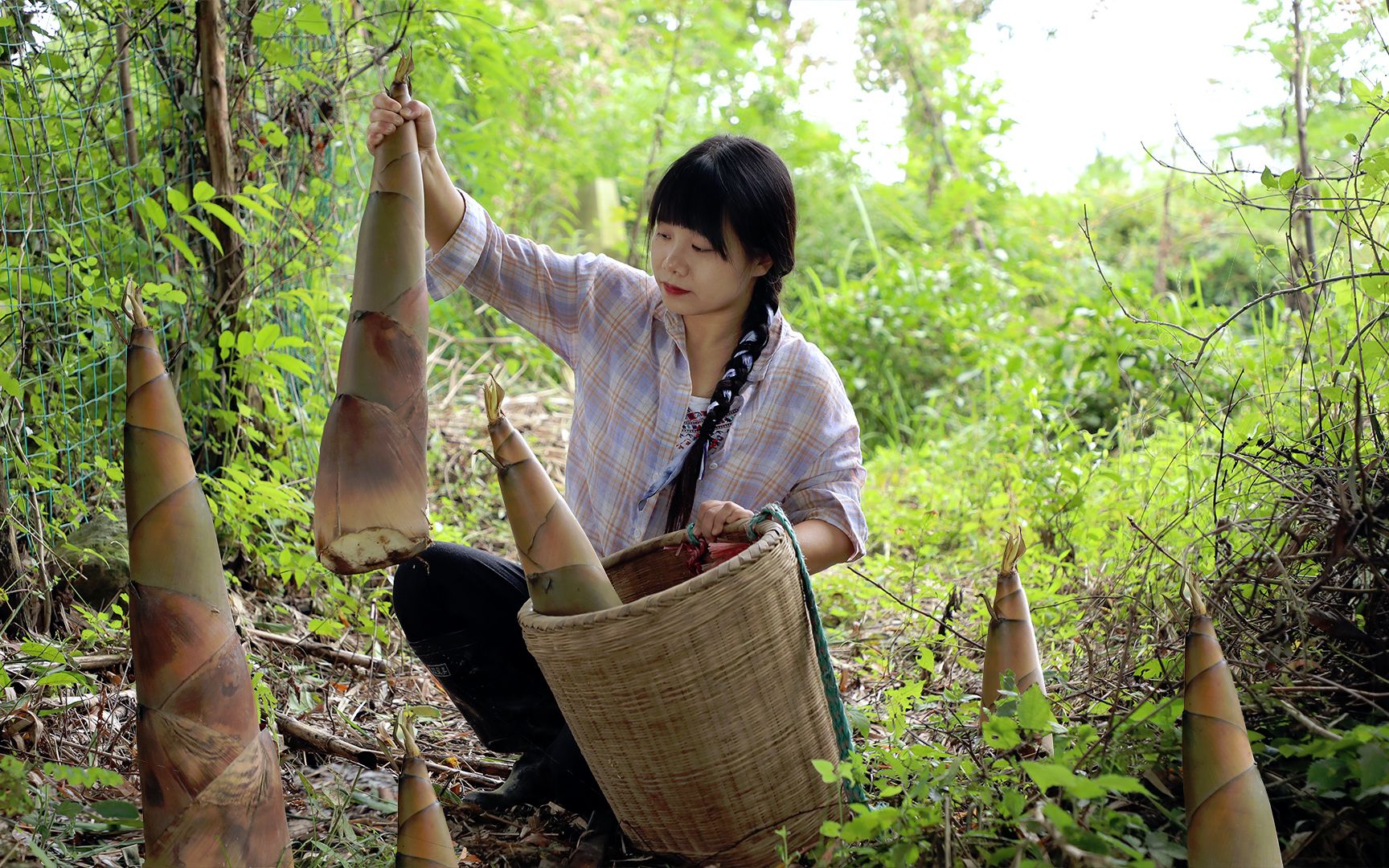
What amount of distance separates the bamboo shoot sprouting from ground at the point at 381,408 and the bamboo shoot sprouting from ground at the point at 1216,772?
1.10 m

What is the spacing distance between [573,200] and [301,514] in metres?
4.95

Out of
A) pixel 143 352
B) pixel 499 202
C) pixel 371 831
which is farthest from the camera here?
pixel 499 202

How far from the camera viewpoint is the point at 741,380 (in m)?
2.32

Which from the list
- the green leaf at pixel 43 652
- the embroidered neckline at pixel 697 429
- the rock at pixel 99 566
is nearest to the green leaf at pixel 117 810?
the green leaf at pixel 43 652

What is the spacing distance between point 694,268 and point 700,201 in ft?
0.45

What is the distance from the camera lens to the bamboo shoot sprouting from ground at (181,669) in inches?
59.3

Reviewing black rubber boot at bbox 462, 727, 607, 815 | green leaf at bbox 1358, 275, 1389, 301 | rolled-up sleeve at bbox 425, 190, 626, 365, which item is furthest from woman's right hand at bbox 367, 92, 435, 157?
green leaf at bbox 1358, 275, 1389, 301

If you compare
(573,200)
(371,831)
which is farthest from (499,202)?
(371,831)

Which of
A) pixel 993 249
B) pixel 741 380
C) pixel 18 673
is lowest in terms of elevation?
pixel 18 673

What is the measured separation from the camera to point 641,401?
2416mm

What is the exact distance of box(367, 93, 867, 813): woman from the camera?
7.33ft

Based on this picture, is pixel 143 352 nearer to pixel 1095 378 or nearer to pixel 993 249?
pixel 1095 378

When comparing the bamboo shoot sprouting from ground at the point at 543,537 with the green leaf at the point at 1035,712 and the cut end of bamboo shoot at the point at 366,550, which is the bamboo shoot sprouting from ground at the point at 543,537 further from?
the green leaf at the point at 1035,712

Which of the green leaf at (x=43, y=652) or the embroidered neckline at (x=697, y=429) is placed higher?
the embroidered neckline at (x=697, y=429)
